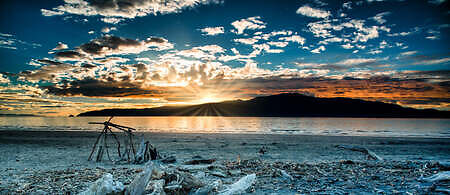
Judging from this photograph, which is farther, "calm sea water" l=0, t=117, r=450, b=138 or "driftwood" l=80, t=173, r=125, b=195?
"calm sea water" l=0, t=117, r=450, b=138

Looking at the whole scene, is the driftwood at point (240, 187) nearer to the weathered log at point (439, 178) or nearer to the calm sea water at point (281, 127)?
the weathered log at point (439, 178)

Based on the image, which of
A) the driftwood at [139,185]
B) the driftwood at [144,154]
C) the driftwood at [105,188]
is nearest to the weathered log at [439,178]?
the driftwood at [139,185]

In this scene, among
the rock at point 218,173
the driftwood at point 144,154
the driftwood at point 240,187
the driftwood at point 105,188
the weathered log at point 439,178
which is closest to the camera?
the driftwood at point 105,188

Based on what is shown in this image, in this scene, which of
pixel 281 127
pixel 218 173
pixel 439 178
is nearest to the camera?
pixel 439 178

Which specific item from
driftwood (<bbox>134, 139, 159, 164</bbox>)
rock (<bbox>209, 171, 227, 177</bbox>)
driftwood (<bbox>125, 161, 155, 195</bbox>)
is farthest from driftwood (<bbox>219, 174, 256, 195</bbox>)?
driftwood (<bbox>134, 139, 159, 164</bbox>)

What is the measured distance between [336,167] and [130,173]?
9.27 meters

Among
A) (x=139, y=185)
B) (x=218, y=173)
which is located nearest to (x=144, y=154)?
(x=218, y=173)

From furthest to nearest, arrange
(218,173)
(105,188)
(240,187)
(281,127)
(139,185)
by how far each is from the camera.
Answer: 1. (281,127)
2. (218,173)
3. (240,187)
4. (139,185)
5. (105,188)

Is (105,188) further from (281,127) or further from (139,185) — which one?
(281,127)

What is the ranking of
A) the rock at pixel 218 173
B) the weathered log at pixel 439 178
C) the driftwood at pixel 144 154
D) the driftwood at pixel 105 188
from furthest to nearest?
the driftwood at pixel 144 154, the rock at pixel 218 173, the weathered log at pixel 439 178, the driftwood at pixel 105 188

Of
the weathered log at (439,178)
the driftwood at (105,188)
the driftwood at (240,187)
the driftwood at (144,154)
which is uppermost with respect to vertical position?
the driftwood at (105,188)

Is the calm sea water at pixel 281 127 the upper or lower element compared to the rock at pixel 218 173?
lower

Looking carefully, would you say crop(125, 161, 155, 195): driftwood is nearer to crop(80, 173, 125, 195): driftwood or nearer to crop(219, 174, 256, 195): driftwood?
crop(80, 173, 125, 195): driftwood

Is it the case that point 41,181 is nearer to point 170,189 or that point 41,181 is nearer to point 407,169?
point 170,189
